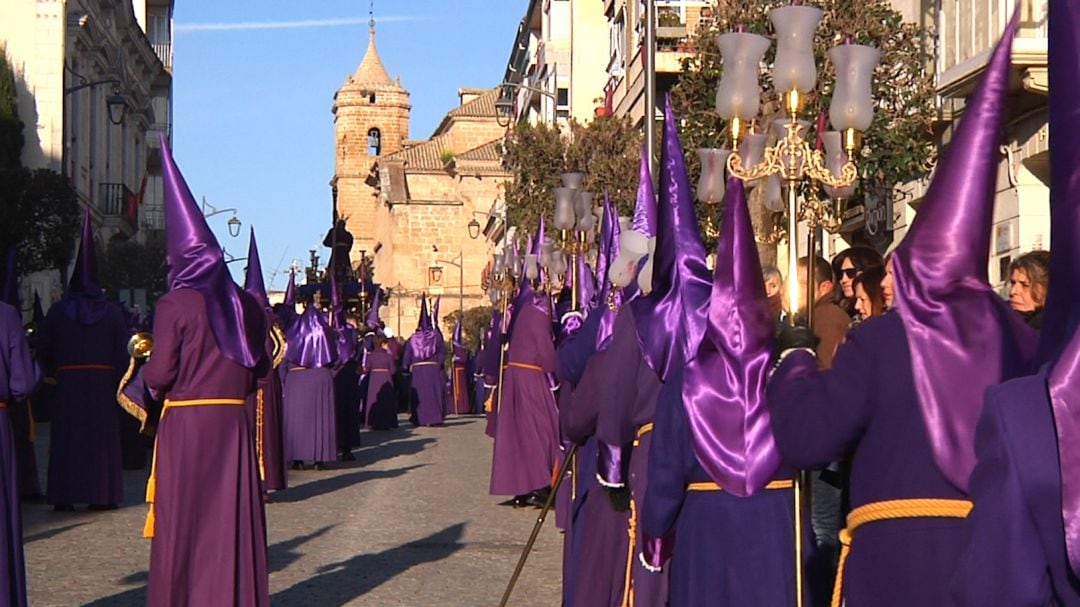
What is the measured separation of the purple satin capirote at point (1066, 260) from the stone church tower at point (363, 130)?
127218 millimetres

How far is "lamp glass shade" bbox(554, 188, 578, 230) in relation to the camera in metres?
18.9

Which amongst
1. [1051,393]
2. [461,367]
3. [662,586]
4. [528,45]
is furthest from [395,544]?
[528,45]

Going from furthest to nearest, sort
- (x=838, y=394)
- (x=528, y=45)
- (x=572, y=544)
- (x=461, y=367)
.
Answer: (x=528, y=45) → (x=461, y=367) → (x=572, y=544) → (x=838, y=394)

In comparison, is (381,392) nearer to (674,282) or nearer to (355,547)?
(355,547)

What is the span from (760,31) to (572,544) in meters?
12.3

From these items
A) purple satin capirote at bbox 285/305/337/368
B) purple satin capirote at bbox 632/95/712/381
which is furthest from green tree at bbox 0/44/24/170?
purple satin capirote at bbox 632/95/712/381

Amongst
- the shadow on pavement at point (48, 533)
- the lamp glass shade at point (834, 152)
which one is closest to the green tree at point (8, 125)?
the shadow on pavement at point (48, 533)

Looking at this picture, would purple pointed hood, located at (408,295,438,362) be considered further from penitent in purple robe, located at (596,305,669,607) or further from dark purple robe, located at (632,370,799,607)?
dark purple robe, located at (632,370,799,607)

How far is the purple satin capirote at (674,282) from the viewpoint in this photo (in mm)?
7789

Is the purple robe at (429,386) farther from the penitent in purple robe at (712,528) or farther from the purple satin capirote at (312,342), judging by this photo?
the penitent in purple robe at (712,528)

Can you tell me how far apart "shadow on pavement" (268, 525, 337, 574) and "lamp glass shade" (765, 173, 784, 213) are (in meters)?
4.19

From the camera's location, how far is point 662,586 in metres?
7.76

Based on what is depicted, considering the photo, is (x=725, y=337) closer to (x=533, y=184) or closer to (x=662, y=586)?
(x=662, y=586)

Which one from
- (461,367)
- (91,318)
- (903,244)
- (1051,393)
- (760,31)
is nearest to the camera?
(1051,393)
